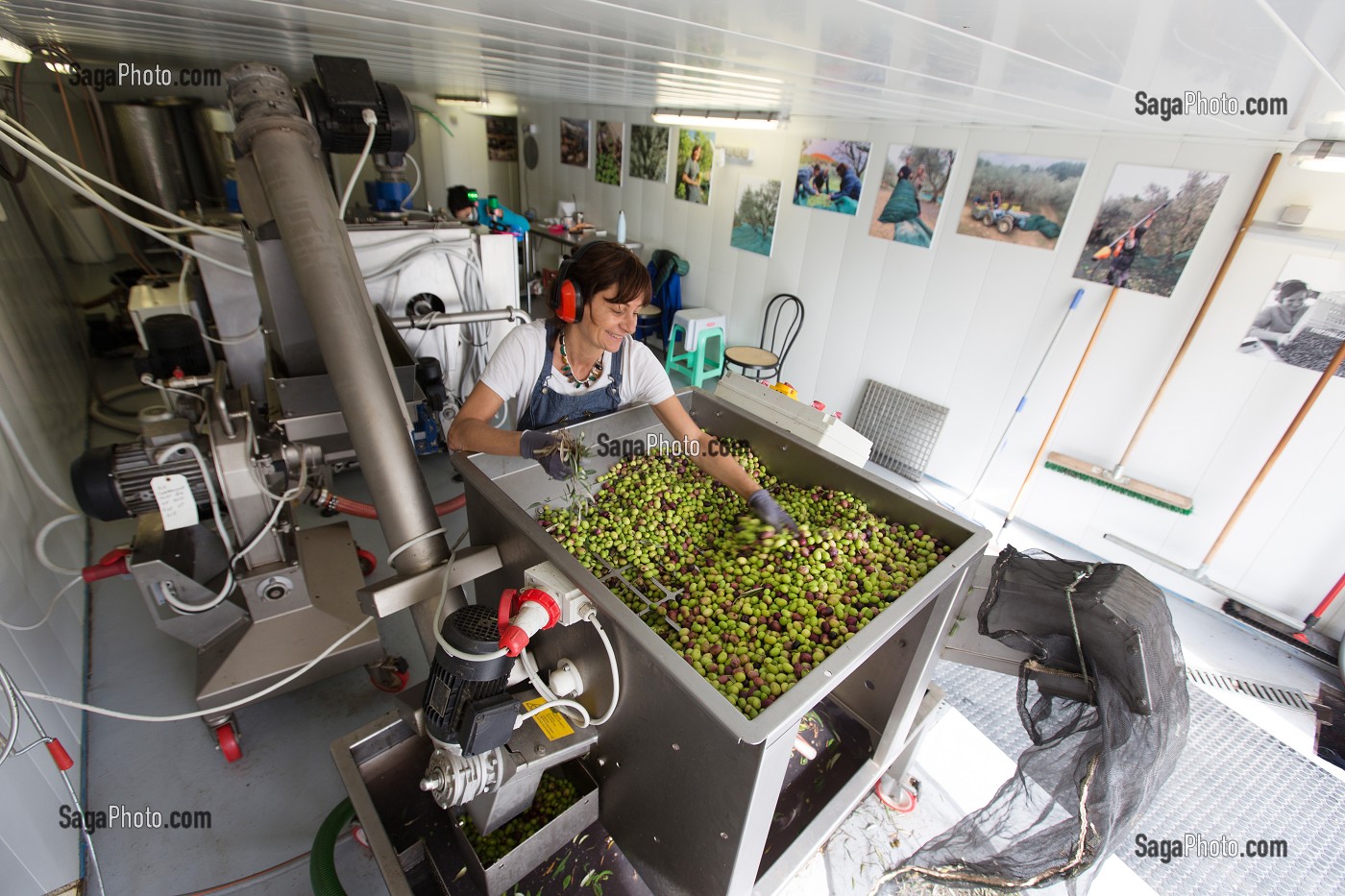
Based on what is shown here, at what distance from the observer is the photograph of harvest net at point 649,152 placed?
5676 mm

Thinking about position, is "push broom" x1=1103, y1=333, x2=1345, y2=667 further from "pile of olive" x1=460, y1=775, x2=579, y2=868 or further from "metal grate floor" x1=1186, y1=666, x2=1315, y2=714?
"pile of olive" x1=460, y1=775, x2=579, y2=868

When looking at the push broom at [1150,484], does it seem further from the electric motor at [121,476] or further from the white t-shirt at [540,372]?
the electric motor at [121,476]

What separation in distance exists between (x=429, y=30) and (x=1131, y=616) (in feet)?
8.23

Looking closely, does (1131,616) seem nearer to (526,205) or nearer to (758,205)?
(758,205)

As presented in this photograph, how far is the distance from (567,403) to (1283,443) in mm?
A: 3396

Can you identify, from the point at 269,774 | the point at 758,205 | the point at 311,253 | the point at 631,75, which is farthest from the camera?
the point at 758,205

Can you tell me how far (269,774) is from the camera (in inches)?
78.9

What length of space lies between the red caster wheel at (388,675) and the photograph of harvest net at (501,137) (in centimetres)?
799

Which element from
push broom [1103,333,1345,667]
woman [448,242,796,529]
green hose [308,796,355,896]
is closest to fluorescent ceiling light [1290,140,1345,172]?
push broom [1103,333,1345,667]

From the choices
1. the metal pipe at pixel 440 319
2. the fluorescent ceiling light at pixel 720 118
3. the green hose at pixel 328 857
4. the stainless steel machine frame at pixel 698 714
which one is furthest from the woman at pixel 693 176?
→ the green hose at pixel 328 857

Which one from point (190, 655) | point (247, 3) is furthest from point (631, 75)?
point (190, 655)

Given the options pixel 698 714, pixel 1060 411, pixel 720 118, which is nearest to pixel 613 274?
pixel 698 714

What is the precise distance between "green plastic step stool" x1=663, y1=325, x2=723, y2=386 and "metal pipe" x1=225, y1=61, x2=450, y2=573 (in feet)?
12.1

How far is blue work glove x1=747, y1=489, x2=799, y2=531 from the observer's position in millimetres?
1549
